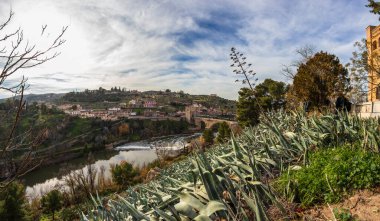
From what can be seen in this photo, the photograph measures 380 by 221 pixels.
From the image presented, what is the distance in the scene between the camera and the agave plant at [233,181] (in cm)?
194

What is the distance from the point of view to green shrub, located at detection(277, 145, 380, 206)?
2.75 m

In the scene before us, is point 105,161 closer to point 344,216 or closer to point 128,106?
point 344,216

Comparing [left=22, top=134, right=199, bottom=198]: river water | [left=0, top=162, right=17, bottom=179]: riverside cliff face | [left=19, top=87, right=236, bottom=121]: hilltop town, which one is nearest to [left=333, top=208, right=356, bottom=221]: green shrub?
[left=0, top=162, right=17, bottom=179]: riverside cliff face

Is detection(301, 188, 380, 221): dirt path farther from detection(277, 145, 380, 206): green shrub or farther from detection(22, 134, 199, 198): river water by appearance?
detection(22, 134, 199, 198): river water

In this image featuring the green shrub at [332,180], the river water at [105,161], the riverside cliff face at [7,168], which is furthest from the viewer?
the river water at [105,161]

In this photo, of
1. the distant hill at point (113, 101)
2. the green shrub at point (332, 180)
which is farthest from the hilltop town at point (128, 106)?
the green shrub at point (332, 180)

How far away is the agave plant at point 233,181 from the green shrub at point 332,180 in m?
0.26

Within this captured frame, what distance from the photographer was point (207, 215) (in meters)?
1.79

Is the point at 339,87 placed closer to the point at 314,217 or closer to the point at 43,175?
the point at 314,217

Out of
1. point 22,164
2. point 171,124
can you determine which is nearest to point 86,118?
point 171,124

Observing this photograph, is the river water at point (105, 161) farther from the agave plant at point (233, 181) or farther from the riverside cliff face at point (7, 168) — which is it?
the riverside cliff face at point (7, 168)

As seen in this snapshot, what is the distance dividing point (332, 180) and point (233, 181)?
1.16 meters

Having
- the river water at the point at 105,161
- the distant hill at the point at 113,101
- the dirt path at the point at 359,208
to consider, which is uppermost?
the distant hill at the point at 113,101

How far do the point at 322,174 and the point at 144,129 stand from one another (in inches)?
3130
